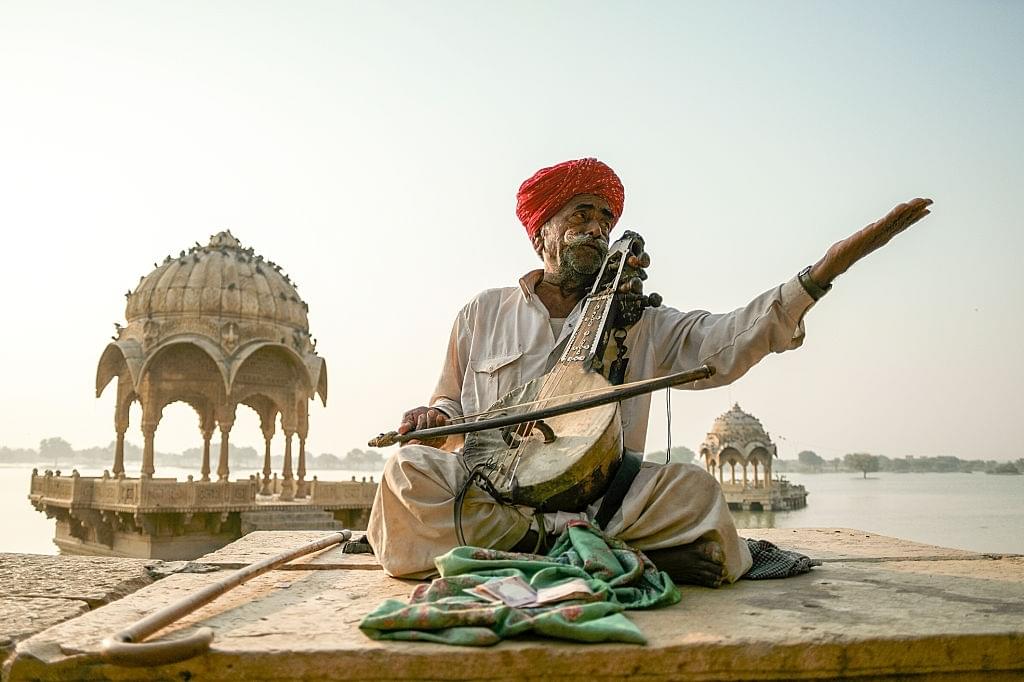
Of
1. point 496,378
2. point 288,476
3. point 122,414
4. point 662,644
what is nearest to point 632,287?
point 496,378

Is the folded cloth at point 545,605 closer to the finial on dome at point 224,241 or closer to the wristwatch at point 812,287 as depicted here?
the wristwatch at point 812,287

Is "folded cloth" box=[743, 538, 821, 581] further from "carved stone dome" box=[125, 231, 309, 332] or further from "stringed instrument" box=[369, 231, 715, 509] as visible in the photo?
"carved stone dome" box=[125, 231, 309, 332]

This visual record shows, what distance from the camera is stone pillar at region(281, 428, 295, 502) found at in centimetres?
1631

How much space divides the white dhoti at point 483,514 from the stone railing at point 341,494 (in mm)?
13279

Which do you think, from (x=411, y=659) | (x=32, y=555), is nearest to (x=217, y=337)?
(x=32, y=555)

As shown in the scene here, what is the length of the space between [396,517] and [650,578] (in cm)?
79

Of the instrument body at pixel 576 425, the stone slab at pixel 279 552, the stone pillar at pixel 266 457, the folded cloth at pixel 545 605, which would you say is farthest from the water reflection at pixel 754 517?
the folded cloth at pixel 545 605

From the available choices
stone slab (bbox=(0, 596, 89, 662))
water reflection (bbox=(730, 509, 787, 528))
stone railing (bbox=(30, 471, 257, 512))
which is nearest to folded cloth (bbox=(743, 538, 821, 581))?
stone slab (bbox=(0, 596, 89, 662))

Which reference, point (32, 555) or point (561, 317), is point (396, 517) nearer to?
point (561, 317)

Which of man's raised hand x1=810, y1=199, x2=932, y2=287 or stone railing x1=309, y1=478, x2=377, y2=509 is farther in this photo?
stone railing x1=309, y1=478, x2=377, y2=509

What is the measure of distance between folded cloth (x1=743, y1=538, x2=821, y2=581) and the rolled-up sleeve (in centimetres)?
59

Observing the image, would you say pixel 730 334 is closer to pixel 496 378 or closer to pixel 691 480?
pixel 691 480

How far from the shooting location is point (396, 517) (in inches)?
91.9

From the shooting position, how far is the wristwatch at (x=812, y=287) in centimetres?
252
